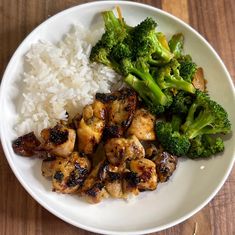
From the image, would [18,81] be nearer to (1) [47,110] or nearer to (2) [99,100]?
(1) [47,110]

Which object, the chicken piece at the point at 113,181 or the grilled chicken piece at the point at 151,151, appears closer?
the chicken piece at the point at 113,181

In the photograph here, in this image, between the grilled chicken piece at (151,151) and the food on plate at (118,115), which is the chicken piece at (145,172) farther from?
the grilled chicken piece at (151,151)

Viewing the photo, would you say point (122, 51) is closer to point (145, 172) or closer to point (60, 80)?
point (60, 80)

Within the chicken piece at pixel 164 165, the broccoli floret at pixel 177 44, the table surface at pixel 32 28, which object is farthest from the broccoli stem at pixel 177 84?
the table surface at pixel 32 28

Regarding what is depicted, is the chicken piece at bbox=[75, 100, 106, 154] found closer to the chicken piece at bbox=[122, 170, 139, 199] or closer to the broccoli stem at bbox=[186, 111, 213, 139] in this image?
the chicken piece at bbox=[122, 170, 139, 199]

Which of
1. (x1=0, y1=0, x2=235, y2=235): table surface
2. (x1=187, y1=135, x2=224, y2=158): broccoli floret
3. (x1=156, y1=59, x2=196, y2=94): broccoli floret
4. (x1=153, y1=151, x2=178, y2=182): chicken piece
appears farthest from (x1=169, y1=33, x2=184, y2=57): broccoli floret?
(x1=153, y1=151, x2=178, y2=182): chicken piece

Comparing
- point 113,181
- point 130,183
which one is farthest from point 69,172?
point 130,183

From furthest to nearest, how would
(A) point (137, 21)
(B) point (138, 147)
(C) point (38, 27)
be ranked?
(A) point (137, 21) → (C) point (38, 27) → (B) point (138, 147)

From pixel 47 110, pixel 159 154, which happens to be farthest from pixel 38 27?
pixel 159 154
